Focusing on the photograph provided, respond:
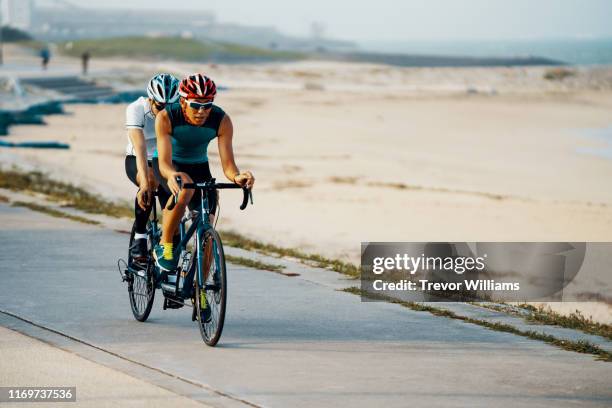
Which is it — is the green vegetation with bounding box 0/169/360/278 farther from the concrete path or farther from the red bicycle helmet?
the red bicycle helmet

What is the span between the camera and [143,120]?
7.59m

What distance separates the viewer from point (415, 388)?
6.13 m

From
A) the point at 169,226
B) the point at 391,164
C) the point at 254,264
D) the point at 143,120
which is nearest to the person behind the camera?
the point at 169,226

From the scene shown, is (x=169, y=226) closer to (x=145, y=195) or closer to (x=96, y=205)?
(x=145, y=195)

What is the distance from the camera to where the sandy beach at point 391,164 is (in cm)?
1644

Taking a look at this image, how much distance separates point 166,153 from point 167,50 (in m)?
132

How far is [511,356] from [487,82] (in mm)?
85950

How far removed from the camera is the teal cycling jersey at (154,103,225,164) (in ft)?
23.0

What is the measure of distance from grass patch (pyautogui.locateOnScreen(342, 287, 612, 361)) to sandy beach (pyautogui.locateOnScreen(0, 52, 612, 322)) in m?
2.27

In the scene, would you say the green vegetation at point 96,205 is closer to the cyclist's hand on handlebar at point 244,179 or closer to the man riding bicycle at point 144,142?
the man riding bicycle at point 144,142

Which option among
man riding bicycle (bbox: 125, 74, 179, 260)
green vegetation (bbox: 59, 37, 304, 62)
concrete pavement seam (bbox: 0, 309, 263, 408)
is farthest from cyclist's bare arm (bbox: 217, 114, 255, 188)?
green vegetation (bbox: 59, 37, 304, 62)

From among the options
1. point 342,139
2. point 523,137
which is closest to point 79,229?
point 342,139

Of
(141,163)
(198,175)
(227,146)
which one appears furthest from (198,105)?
(141,163)

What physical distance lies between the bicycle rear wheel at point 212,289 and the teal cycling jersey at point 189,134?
57cm
